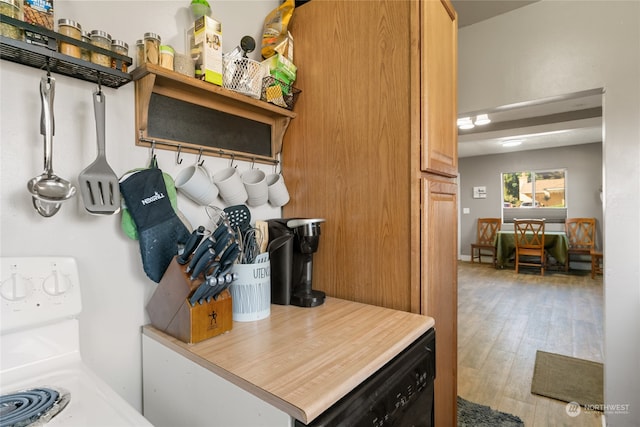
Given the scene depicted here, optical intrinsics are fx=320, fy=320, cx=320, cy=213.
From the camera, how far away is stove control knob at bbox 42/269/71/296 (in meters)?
0.76

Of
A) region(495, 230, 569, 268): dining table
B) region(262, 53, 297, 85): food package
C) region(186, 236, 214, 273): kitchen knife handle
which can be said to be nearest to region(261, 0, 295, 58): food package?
region(262, 53, 297, 85): food package

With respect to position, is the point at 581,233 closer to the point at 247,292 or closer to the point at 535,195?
the point at 535,195

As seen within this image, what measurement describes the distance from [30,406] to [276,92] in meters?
1.15

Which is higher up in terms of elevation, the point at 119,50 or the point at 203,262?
the point at 119,50

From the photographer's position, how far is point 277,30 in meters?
1.34

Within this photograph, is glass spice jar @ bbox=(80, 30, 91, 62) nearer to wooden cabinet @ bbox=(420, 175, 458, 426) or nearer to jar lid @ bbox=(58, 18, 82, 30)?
jar lid @ bbox=(58, 18, 82, 30)

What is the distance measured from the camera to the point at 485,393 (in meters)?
2.02

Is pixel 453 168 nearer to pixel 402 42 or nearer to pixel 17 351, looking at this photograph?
pixel 402 42

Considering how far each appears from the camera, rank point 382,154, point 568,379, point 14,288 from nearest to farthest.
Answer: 1. point 14,288
2. point 382,154
3. point 568,379

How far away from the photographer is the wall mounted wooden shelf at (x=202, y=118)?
3.22 feet

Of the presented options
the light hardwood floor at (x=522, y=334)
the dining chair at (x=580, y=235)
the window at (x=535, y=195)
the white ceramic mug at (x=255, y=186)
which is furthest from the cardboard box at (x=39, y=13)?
the window at (x=535, y=195)

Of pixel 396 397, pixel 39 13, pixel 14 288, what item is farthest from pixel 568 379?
pixel 39 13

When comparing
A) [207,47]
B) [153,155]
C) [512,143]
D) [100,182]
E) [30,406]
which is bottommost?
[30,406]

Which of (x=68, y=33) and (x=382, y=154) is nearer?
(x=68, y=33)
